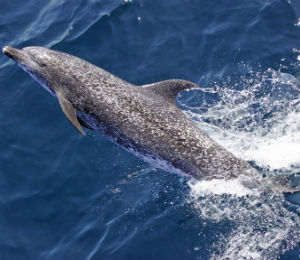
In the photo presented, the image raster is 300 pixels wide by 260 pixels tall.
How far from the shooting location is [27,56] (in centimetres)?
1064

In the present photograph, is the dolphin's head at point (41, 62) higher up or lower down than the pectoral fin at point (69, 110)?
higher up

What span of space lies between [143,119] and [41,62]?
137 inches

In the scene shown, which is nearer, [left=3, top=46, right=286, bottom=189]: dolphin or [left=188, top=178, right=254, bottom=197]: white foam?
[left=188, top=178, right=254, bottom=197]: white foam

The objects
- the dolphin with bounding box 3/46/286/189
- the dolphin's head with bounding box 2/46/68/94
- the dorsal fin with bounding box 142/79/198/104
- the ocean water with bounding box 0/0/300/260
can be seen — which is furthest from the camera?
the dolphin's head with bounding box 2/46/68/94

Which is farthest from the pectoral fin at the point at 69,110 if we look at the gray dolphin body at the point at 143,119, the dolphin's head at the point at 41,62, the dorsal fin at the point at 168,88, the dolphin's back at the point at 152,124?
the dorsal fin at the point at 168,88

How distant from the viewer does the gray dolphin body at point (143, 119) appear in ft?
27.9

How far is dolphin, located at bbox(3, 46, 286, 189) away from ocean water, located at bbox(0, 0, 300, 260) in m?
0.51

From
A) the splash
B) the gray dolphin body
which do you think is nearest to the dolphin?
the gray dolphin body

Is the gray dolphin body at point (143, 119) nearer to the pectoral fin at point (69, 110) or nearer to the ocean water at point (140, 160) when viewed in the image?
the pectoral fin at point (69, 110)

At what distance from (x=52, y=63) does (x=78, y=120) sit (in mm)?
1745

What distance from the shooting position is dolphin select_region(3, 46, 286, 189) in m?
8.51

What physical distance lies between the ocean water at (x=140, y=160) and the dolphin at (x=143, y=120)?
1.67 feet

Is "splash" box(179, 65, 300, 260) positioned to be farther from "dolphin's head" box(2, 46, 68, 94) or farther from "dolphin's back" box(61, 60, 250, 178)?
"dolphin's head" box(2, 46, 68, 94)

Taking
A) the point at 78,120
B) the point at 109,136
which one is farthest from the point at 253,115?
the point at 78,120
